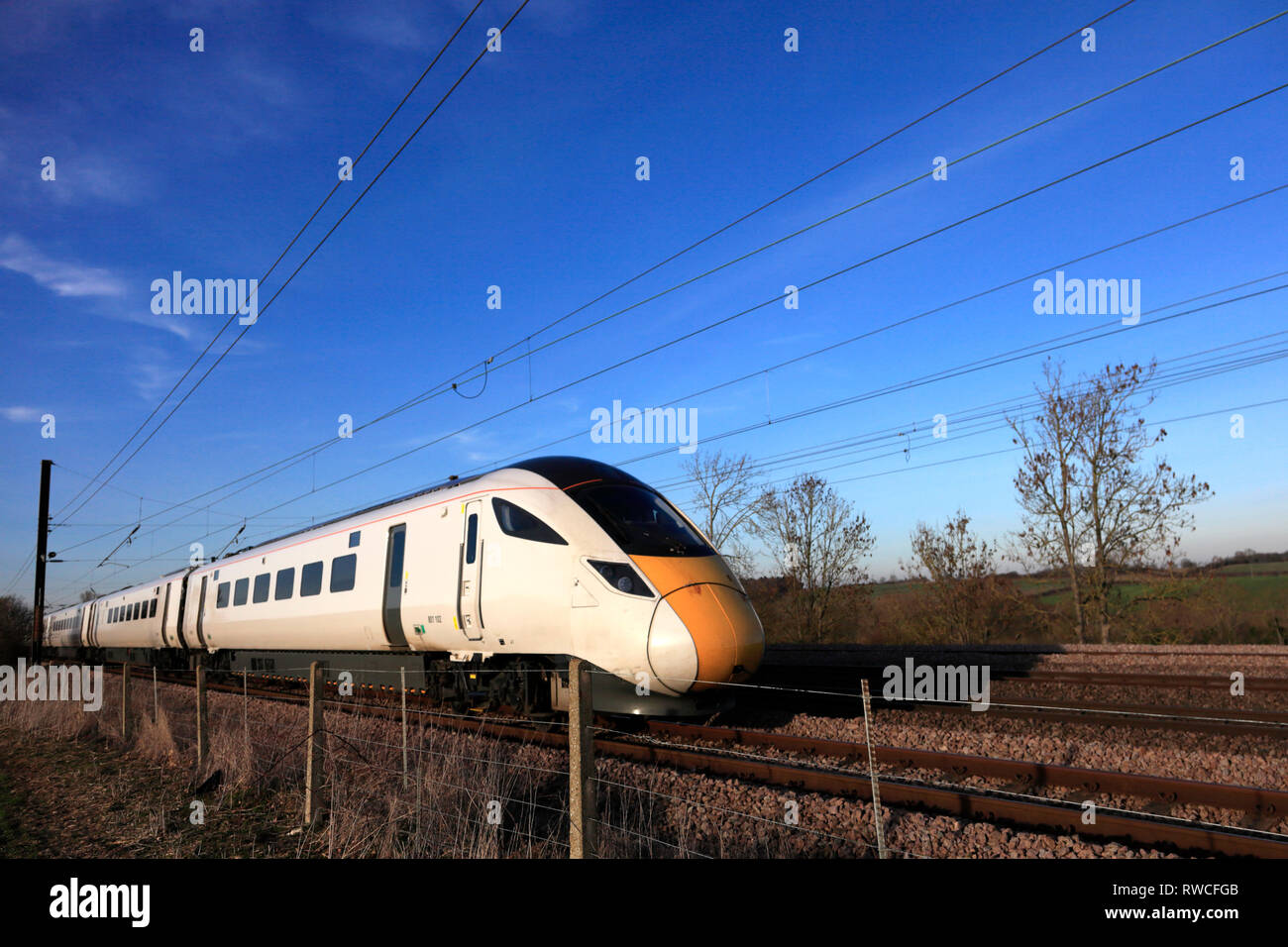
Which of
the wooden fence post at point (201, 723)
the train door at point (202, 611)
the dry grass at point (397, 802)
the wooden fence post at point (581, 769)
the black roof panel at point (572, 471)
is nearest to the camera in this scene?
the wooden fence post at point (581, 769)

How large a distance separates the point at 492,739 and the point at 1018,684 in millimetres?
8927

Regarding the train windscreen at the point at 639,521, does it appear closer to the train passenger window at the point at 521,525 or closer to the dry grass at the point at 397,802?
the train passenger window at the point at 521,525

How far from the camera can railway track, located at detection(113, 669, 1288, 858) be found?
16.7 ft

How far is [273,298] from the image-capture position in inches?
541

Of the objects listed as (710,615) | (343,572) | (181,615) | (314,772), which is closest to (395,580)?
(343,572)

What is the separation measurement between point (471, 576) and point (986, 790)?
6.29 metres

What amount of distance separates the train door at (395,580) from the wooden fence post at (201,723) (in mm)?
2807

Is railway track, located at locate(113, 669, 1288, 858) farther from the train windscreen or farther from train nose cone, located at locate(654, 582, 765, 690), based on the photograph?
the train windscreen

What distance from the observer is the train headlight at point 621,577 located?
8.17 metres

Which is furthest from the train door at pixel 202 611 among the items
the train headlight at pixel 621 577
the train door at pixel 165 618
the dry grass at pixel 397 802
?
the train headlight at pixel 621 577

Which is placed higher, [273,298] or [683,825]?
[273,298]

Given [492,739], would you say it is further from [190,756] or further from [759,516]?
[759,516]

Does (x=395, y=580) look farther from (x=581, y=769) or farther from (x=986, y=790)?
(x=986, y=790)
